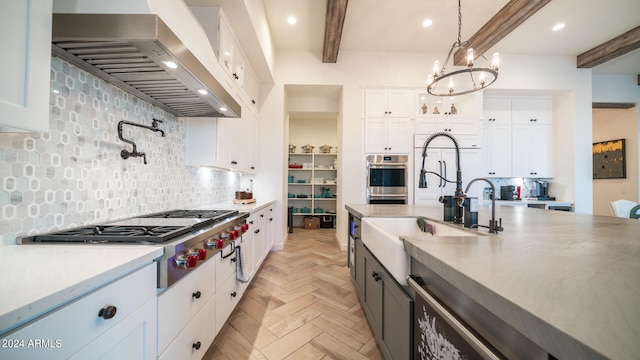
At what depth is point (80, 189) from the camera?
3.84ft

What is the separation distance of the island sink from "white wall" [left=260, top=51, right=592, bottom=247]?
6.62 ft

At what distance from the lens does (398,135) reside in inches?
149

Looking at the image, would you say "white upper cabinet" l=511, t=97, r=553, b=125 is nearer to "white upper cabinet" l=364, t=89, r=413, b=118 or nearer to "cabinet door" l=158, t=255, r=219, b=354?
"white upper cabinet" l=364, t=89, r=413, b=118

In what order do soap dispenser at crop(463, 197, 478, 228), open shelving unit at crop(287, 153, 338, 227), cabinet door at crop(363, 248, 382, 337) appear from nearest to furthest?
soap dispenser at crop(463, 197, 478, 228), cabinet door at crop(363, 248, 382, 337), open shelving unit at crop(287, 153, 338, 227)

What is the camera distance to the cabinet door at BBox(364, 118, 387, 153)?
12.5 feet

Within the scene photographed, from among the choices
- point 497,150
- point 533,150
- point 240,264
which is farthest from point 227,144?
point 533,150

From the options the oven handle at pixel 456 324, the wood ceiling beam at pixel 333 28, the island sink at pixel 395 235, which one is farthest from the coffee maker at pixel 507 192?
the oven handle at pixel 456 324

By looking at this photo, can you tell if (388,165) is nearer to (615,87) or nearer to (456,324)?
(456,324)

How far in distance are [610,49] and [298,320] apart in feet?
19.4

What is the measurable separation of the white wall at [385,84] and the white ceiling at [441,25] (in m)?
0.17

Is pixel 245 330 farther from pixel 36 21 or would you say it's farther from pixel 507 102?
pixel 507 102

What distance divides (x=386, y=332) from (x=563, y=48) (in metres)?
5.46

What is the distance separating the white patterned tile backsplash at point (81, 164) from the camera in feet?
3.03

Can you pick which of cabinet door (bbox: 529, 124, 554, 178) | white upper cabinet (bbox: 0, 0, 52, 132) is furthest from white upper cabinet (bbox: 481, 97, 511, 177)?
white upper cabinet (bbox: 0, 0, 52, 132)
